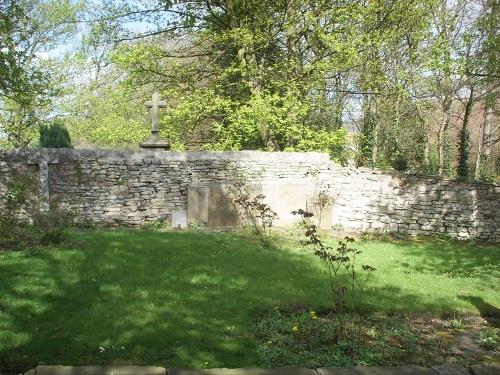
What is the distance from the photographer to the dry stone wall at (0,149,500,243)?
12.5m

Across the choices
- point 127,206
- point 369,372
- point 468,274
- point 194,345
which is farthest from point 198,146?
point 369,372

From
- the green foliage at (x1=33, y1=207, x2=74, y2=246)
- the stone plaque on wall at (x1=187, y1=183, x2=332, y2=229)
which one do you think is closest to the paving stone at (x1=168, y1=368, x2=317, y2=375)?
the green foliage at (x1=33, y1=207, x2=74, y2=246)

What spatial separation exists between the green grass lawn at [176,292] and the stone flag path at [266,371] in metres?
0.59

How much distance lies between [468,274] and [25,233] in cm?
946

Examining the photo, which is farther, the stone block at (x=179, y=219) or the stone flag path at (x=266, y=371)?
the stone block at (x=179, y=219)

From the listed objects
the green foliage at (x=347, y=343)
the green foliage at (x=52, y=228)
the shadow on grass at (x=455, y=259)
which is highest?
the green foliage at (x=52, y=228)

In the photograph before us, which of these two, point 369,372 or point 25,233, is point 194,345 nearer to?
point 369,372

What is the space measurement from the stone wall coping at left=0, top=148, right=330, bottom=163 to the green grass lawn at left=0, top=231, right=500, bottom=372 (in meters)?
2.93

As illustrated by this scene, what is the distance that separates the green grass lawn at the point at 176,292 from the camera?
4.66 meters

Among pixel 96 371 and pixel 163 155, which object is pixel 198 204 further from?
pixel 96 371

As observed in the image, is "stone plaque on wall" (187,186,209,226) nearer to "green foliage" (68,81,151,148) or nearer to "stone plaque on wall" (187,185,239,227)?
"stone plaque on wall" (187,185,239,227)

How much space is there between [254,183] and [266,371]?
32.2ft

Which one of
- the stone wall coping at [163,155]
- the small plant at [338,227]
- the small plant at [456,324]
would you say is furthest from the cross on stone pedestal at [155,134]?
the small plant at [456,324]

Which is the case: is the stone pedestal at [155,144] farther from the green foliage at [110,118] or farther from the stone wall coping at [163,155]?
the green foliage at [110,118]
